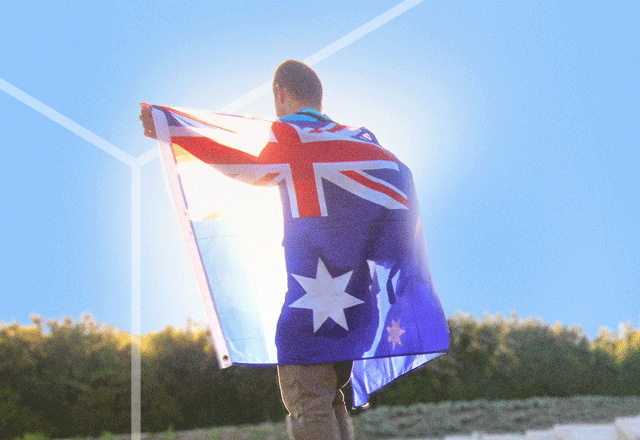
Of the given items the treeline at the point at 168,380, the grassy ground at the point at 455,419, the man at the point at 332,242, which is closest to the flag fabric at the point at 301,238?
the man at the point at 332,242

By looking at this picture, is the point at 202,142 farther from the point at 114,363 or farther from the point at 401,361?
the point at 114,363

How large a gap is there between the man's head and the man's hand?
589 millimetres

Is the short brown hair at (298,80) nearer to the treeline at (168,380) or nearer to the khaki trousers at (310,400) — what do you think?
the khaki trousers at (310,400)

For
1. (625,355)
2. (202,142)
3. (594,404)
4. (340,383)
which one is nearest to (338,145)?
(202,142)

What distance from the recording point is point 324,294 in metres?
2.87

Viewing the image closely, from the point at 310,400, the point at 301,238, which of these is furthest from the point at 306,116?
the point at 310,400

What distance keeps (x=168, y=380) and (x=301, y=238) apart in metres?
5.14

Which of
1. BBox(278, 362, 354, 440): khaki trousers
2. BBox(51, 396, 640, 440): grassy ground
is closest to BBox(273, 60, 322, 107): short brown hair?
BBox(278, 362, 354, 440): khaki trousers

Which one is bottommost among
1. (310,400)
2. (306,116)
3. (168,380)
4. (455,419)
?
(455,419)

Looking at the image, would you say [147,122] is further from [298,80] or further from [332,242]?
[332,242]

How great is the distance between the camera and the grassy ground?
626cm

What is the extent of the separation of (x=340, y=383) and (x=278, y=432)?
11.1 feet

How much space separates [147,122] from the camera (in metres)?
3.08

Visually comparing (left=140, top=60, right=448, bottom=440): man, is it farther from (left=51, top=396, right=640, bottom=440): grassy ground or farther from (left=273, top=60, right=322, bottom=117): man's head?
(left=51, top=396, right=640, bottom=440): grassy ground
